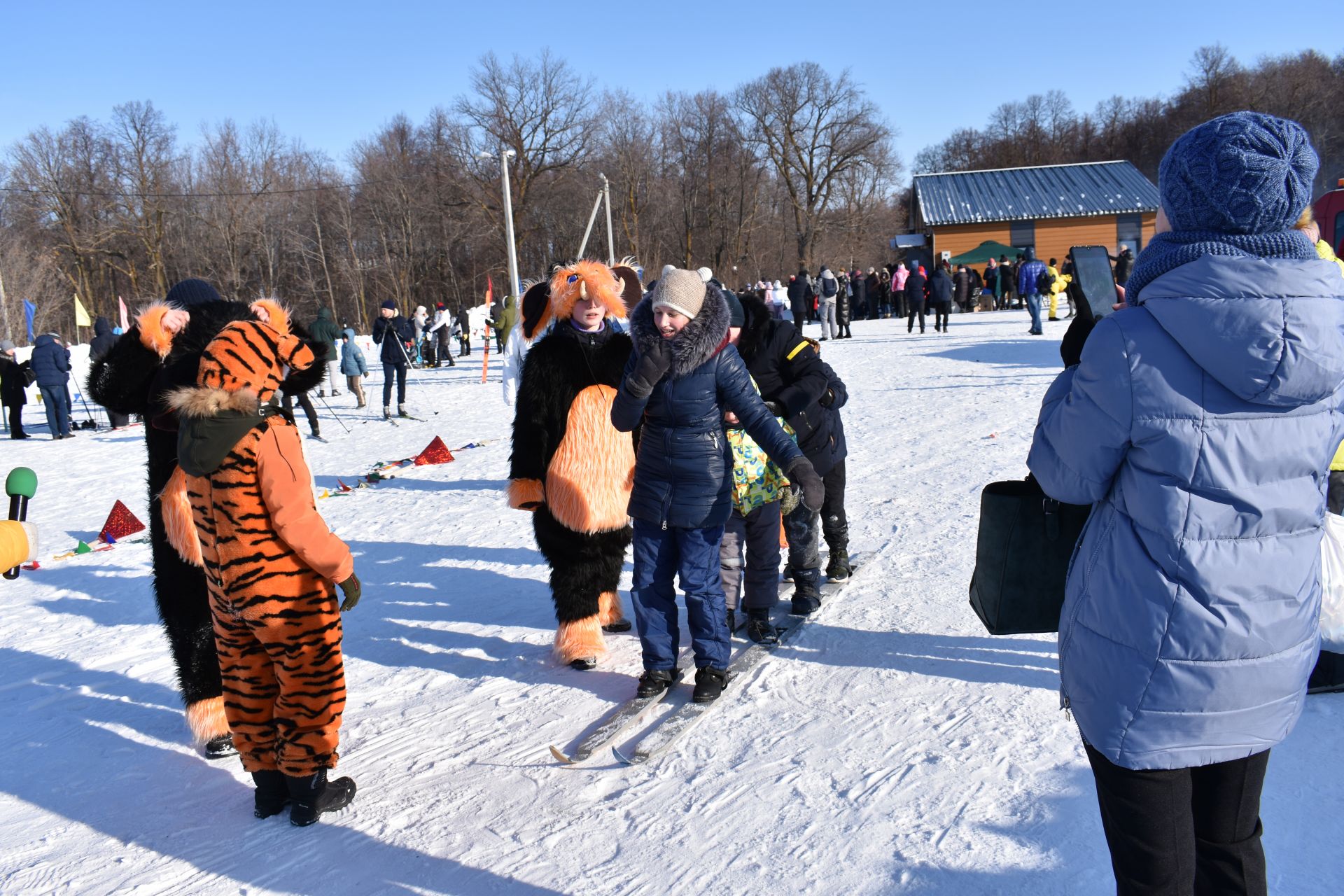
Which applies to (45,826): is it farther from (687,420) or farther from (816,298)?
(816,298)

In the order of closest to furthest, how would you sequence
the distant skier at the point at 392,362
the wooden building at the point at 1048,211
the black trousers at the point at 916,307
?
1. the distant skier at the point at 392,362
2. the black trousers at the point at 916,307
3. the wooden building at the point at 1048,211

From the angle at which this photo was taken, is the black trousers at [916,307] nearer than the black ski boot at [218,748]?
No

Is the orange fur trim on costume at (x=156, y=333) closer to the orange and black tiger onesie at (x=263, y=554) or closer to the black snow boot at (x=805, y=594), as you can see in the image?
the orange and black tiger onesie at (x=263, y=554)

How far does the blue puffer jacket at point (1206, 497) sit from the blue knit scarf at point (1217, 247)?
1.0 inches

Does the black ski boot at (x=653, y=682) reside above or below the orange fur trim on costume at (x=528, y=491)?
below

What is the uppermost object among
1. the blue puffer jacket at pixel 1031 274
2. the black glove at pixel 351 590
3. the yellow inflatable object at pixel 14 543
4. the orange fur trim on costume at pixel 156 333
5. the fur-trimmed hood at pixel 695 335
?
the blue puffer jacket at pixel 1031 274

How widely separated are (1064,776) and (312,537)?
2.54 meters

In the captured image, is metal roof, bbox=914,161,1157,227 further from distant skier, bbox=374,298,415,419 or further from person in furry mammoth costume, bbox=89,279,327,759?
person in furry mammoth costume, bbox=89,279,327,759

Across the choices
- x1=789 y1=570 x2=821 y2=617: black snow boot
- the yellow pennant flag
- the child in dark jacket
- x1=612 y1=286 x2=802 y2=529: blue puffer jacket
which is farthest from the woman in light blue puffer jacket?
the yellow pennant flag

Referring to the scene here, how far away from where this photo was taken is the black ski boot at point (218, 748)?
3.58m

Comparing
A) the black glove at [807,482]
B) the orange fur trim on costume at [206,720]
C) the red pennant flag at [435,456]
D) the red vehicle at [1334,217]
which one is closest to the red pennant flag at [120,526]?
the red pennant flag at [435,456]

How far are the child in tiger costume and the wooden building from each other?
34.7m

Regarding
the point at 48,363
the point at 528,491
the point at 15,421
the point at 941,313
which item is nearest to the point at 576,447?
the point at 528,491

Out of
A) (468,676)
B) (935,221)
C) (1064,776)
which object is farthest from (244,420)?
(935,221)
